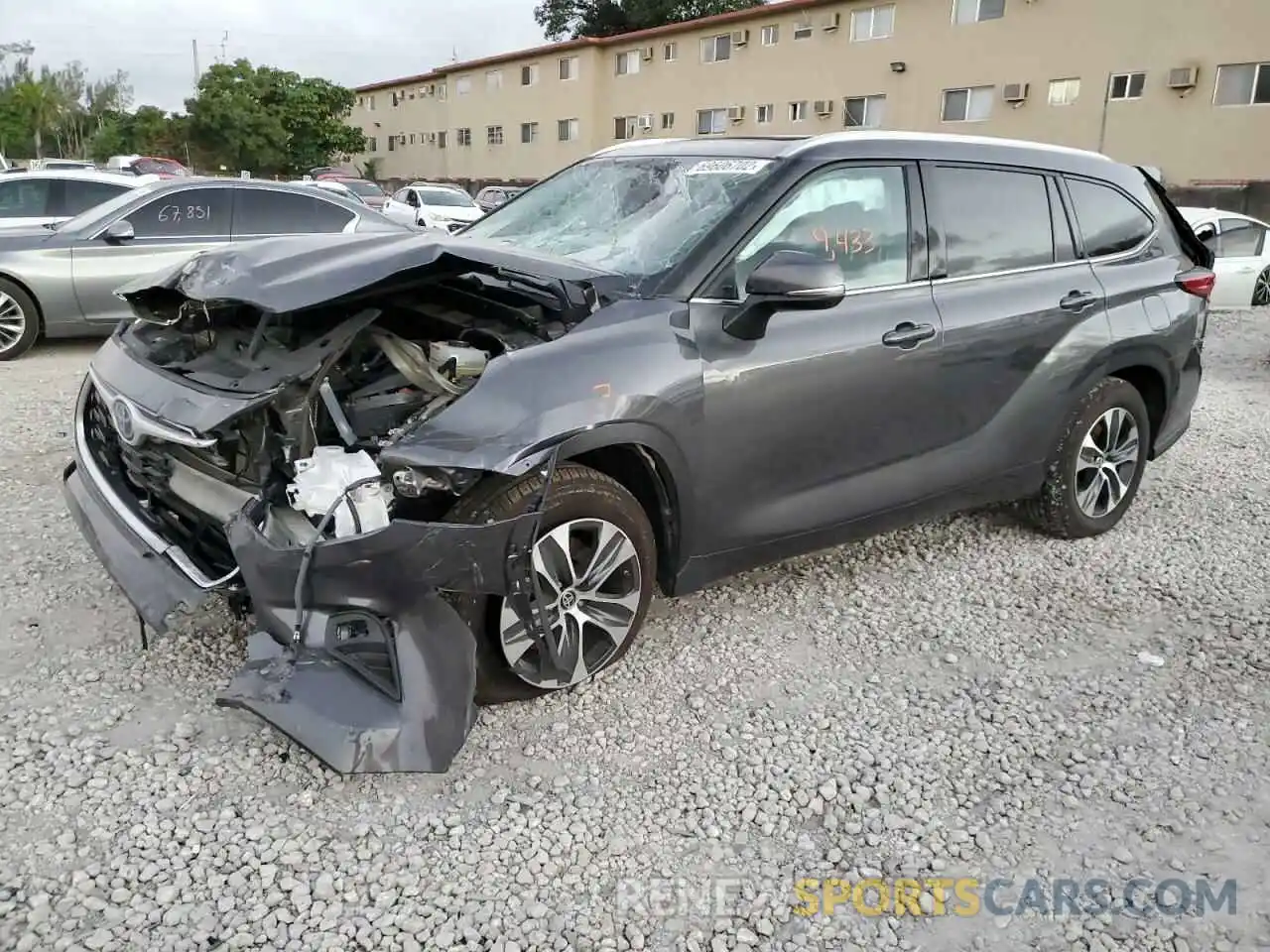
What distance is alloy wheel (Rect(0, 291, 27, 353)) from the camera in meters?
7.84

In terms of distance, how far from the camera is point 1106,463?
15.4 ft

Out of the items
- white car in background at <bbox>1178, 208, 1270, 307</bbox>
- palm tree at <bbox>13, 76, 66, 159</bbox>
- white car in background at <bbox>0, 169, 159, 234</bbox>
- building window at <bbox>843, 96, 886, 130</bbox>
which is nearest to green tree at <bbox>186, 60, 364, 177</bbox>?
palm tree at <bbox>13, 76, 66, 159</bbox>

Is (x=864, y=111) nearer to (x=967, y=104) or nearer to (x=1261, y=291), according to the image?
(x=967, y=104)

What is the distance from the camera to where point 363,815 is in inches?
104

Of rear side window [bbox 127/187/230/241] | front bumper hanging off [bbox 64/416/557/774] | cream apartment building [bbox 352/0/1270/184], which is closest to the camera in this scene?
front bumper hanging off [bbox 64/416/557/774]

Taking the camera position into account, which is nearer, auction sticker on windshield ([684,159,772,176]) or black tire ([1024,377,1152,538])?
auction sticker on windshield ([684,159,772,176])

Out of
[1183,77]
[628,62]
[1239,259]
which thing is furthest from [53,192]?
[628,62]

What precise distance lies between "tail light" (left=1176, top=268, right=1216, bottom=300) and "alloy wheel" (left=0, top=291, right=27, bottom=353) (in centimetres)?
832

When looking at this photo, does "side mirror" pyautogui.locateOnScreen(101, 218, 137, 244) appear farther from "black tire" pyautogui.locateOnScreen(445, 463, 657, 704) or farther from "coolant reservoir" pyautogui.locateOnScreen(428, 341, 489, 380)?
"black tire" pyautogui.locateOnScreen(445, 463, 657, 704)

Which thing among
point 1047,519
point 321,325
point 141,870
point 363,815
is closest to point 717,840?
point 363,815

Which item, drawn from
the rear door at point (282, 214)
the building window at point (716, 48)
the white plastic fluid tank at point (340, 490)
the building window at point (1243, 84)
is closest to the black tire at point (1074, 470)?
the white plastic fluid tank at point (340, 490)

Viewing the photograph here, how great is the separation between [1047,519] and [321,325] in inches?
135

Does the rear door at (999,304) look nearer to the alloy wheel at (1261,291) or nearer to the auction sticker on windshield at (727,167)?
the auction sticker on windshield at (727,167)

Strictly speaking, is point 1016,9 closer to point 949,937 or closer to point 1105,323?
point 1105,323
